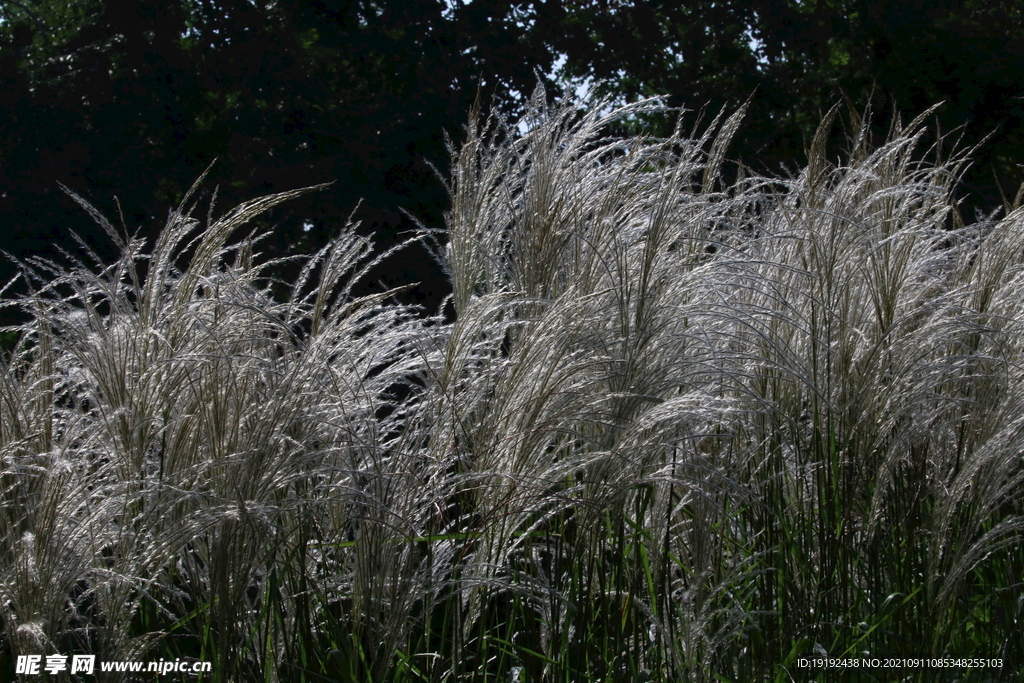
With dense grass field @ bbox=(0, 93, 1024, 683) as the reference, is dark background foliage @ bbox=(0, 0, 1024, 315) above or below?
above

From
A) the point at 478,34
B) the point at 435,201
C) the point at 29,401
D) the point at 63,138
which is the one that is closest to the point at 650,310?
the point at 29,401

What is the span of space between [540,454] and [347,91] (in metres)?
6.16

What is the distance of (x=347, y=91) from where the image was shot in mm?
7449

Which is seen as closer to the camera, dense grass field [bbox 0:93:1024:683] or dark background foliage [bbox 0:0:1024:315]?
dense grass field [bbox 0:93:1024:683]

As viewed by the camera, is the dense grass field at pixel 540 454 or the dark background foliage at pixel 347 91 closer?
the dense grass field at pixel 540 454

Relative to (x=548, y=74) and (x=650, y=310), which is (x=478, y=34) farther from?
(x=650, y=310)

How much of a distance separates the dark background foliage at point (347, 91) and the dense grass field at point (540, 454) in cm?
416

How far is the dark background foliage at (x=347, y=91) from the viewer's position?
6.70m

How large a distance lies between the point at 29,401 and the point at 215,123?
18.1 ft

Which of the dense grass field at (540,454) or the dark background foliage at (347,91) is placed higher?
the dark background foliage at (347,91)

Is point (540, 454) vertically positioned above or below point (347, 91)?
below

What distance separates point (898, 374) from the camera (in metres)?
2.22

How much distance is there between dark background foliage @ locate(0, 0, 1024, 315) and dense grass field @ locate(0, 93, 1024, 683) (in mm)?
4156

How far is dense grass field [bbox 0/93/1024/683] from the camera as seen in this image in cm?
173
